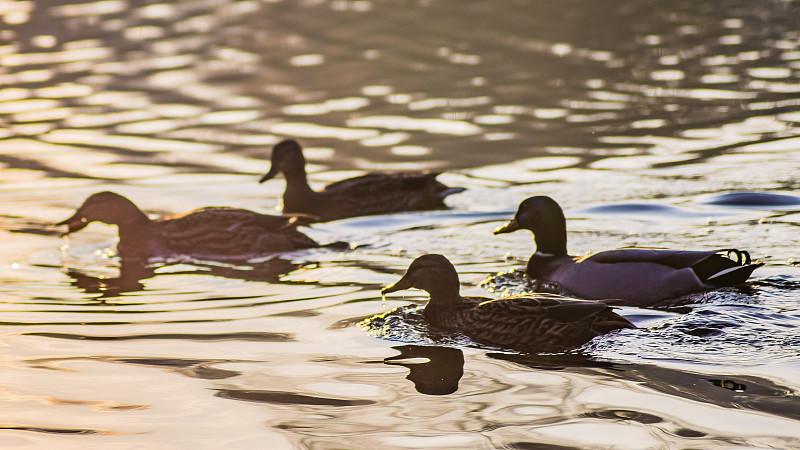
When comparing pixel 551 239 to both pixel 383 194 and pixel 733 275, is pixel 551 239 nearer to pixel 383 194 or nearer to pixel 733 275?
pixel 733 275

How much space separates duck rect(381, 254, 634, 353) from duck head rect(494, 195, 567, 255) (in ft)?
6.67

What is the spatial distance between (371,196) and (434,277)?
4574mm

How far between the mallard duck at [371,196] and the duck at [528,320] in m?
4.61

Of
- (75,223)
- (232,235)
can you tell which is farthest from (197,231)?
(75,223)

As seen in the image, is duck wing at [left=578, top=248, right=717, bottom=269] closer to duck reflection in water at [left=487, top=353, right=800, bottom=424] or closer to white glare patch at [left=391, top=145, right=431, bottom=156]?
duck reflection in water at [left=487, top=353, right=800, bottom=424]

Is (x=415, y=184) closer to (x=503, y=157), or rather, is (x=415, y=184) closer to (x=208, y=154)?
(x=503, y=157)

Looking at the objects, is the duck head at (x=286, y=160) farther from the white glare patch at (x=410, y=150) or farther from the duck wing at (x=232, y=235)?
the white glare patch at (x=410, y=150)

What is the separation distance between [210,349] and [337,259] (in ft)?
10.2

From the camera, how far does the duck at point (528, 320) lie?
26.9 feet

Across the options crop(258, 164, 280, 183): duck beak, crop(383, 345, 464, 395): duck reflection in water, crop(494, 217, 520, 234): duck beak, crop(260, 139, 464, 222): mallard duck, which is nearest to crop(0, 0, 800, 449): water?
crop(383, 345, 464, 395): duck reflection in water

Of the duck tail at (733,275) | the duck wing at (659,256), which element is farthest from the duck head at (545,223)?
the duck tail at (733,275)

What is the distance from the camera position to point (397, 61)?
21.9 m

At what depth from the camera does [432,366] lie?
307 inches

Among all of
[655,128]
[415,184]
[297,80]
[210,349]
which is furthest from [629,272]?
[297,80]
